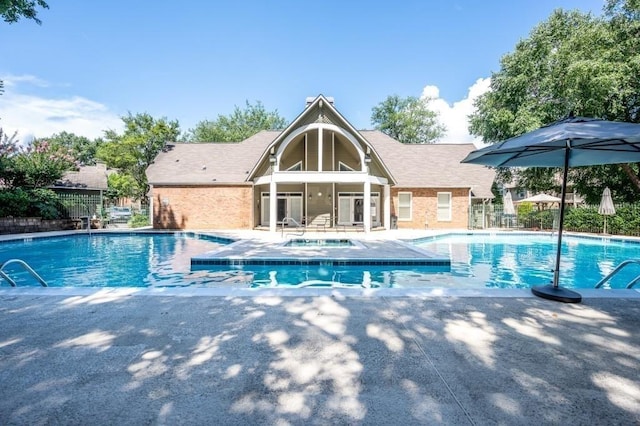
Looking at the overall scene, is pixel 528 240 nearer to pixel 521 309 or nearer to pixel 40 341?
pixel 521 309

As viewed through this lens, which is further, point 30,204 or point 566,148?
point 30,204

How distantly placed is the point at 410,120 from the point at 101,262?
37.5 metres

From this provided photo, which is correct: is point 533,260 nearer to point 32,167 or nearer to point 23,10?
point 23,10

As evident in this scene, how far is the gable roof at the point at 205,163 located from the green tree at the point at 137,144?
11463 mm

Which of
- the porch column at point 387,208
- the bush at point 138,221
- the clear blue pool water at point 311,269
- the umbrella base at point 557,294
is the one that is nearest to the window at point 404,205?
the porch column at point 387,208

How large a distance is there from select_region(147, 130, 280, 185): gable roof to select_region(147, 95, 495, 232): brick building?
0.22 feet

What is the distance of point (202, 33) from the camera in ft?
59.0

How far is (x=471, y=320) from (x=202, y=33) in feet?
65.7

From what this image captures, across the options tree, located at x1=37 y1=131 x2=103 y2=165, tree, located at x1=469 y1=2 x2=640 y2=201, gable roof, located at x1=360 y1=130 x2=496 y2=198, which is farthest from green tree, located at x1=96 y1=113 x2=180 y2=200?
tree, located at x1=37 y1=131 x2=103 y2=165

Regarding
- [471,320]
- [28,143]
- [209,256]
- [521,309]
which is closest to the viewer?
[471,320]

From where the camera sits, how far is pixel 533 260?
11.6 meters

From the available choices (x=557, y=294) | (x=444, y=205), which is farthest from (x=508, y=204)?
(x=557, y=294)

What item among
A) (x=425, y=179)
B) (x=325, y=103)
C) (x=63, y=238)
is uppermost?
(x=325, y=103)

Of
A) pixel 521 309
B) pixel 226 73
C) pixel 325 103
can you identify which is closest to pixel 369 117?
pixel 226 73
